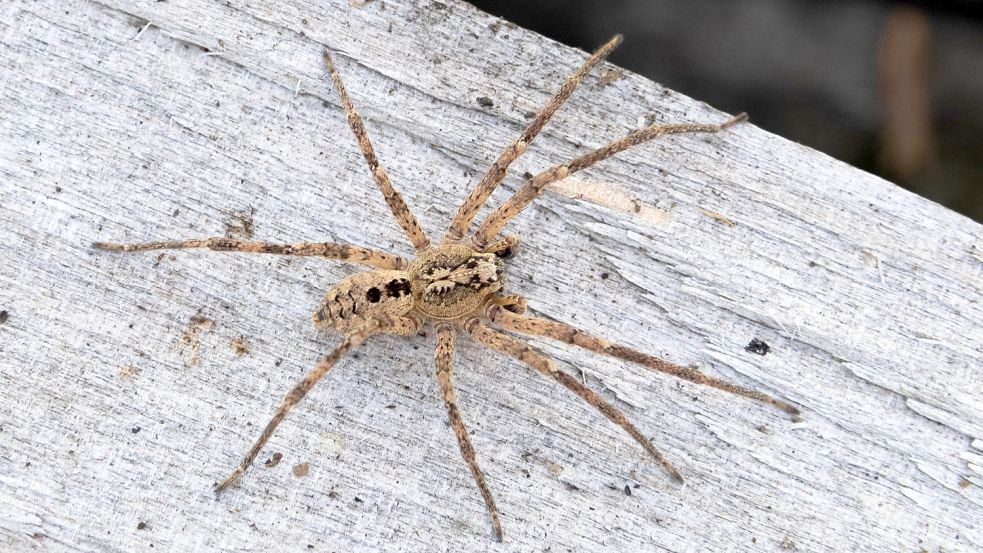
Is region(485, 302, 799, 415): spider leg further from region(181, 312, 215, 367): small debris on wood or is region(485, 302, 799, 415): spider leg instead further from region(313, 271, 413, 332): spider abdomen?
region(181, 312, 215, 367): small debris on wood

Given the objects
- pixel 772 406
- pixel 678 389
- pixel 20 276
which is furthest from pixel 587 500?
pixel 20 276

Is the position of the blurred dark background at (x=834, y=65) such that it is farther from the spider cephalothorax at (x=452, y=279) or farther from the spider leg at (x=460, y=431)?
the spider leg at (x=460, y=431)

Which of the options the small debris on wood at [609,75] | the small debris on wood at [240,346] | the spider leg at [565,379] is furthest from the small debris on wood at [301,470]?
the small debris on wood at [609,75]

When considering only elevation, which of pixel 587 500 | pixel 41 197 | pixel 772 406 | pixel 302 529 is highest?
pixel 41 197

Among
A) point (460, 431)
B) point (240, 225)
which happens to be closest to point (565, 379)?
point (460, 431)

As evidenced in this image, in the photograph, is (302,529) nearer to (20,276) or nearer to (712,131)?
(20,276)

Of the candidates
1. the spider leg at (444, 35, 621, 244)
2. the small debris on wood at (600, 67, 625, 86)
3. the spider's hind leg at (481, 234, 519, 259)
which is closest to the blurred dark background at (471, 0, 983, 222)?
the small debris on wood at (600, 67, 625, 86)
